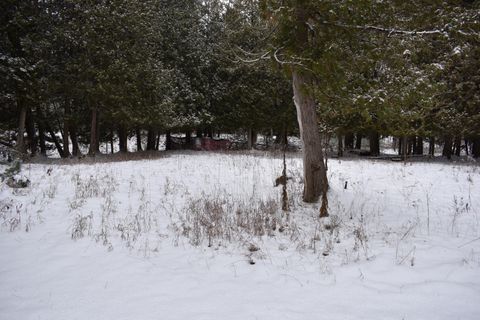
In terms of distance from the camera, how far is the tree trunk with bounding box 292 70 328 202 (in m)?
7.76

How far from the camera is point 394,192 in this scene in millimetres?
8883

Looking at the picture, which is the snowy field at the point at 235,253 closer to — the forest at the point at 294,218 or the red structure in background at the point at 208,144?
the forest at the point at 294,218

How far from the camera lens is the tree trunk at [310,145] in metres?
7.76

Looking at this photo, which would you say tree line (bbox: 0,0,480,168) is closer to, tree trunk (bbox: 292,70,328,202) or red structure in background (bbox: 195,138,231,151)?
tree trunk (bbox: 292,70,328,202)

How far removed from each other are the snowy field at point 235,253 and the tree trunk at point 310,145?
A: 530mm

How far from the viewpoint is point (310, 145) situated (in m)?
7.79

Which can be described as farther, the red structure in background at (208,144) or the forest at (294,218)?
the red structure in background at (208,144)

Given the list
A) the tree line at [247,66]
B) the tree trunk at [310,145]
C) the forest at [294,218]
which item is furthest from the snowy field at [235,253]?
the tree line at [247,66]

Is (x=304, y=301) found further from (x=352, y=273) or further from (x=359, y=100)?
(x=359, y=100)

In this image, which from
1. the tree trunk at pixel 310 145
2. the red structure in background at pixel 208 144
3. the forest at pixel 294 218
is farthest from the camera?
the red structure in background at pixel 208 144

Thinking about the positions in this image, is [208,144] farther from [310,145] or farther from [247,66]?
[310,145]

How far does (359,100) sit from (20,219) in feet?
22.4

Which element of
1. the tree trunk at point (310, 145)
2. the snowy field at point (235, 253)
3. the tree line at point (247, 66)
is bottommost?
the snowy field at point (235, 253)

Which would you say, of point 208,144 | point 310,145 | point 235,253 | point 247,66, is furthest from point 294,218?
point 208,144
